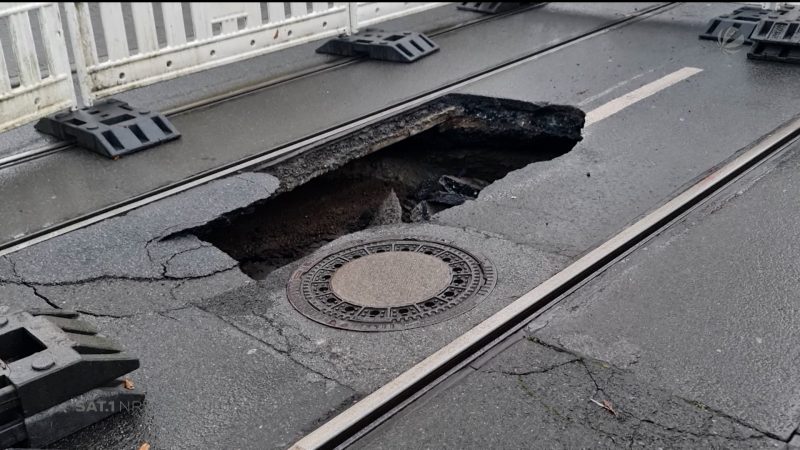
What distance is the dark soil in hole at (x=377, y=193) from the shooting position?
6.15 m

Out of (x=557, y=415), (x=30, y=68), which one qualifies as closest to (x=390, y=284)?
(x=557, y=415)

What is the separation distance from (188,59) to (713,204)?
506 centimetres

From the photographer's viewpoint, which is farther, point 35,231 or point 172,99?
point 172,99

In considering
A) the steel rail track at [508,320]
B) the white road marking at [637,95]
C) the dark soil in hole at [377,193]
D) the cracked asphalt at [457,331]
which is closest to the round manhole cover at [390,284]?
the cracked asphalt at [457,331]

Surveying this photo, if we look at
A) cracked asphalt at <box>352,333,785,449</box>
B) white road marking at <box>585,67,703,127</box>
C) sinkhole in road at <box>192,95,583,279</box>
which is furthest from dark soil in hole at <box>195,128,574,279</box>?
cracked asphalt at <box>352,333,785,449</box>

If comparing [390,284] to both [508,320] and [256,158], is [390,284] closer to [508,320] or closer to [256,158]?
[508,320]

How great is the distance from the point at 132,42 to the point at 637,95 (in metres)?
5.54

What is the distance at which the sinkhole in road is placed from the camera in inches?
250

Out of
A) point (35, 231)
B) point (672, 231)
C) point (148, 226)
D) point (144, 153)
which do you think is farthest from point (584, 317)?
point (144, 153)

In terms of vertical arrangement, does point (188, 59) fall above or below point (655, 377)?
above

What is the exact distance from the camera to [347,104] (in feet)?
25.4

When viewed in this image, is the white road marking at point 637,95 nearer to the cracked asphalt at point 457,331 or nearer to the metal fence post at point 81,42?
the cracked asphalt at point 457,331

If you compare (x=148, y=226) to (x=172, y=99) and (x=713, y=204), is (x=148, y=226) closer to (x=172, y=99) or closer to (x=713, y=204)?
(x=172, y=99)

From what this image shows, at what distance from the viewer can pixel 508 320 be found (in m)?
4.36
